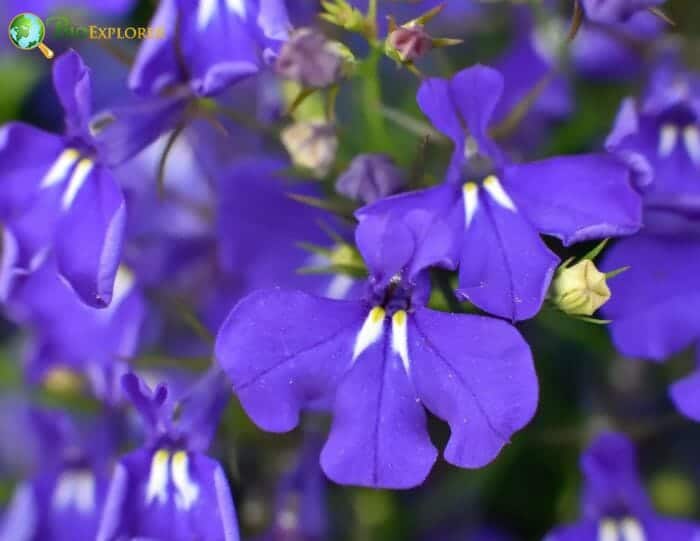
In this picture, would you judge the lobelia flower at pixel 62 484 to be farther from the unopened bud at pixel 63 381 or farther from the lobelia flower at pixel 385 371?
the lobelia flower at pixel 385 371

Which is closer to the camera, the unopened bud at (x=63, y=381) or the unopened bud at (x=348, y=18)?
the unopened bud at (x=348, y=18)

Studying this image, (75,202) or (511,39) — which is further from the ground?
(75,202)

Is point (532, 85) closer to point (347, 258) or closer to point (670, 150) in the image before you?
point (670, 150)

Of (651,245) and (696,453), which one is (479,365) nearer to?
(651,245)

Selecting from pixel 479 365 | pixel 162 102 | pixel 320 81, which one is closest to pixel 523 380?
pixel 479 365

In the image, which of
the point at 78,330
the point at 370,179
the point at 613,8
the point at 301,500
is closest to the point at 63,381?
the point at 78,330

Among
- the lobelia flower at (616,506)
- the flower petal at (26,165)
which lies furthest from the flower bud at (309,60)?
the lobelia flower at (616,506)

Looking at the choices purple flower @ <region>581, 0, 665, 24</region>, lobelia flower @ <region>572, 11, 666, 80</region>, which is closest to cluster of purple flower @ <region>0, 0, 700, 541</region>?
purple flower @ <region>581, 0, 665, 24</region>
